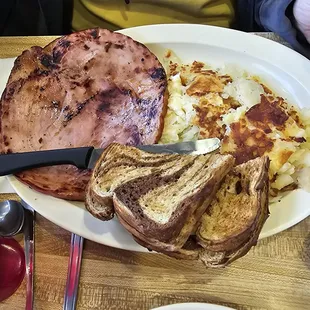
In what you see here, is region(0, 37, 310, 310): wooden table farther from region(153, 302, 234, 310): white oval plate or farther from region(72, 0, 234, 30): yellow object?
region(72, 0, 234, 30): yellow object

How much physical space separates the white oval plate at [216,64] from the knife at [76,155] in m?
0.06

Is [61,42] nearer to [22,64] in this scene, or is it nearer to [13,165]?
[22,64]

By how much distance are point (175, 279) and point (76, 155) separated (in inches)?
14.4

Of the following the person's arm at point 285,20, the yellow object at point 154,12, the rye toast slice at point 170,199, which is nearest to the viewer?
the rye toast slice at point 170,199

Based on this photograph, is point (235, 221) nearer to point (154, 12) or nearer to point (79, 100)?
point (79, 100)

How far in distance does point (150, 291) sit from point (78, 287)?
0.17 meters

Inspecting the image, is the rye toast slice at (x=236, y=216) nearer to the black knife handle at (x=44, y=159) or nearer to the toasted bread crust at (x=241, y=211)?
the toasted bread crust at (x=241, y=211)

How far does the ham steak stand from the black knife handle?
0.03 m

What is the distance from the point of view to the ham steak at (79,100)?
4.35 ft

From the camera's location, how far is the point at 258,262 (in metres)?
1.29

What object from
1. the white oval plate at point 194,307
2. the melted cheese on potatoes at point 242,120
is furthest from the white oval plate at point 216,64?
the white oval plate at point 194,307

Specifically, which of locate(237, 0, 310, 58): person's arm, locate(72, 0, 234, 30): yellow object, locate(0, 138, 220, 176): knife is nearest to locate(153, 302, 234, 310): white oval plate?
locate(0, 138, 220, 176): knife

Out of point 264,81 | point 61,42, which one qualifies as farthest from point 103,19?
point 264,81

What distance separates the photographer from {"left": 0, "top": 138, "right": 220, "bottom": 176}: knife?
4.18 ft
